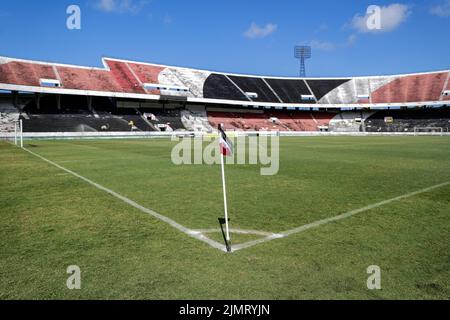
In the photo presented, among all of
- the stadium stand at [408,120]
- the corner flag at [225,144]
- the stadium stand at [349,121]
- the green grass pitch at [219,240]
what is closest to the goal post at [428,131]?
the stadium stand at [408,120]

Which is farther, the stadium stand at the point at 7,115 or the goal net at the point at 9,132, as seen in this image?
the stadium stand at the point at 7,115

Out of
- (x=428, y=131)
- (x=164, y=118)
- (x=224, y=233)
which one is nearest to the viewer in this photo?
(x=224, y=233)

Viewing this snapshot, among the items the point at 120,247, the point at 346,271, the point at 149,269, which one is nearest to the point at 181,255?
the point at 149,269

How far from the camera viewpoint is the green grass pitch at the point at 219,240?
134 inches

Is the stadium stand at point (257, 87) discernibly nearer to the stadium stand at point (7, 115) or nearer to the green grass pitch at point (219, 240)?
the stadium stand at point (7, 115)

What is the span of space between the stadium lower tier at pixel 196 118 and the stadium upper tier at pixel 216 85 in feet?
11.1

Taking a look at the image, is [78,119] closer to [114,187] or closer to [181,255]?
[114,187]

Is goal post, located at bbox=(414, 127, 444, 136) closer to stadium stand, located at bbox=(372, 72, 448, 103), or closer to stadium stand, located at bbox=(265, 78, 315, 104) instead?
stadium stand, located at bbox=(372, 72, 448, 103)

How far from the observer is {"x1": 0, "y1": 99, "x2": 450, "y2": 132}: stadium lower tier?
151ft

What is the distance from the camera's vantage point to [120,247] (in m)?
4.49

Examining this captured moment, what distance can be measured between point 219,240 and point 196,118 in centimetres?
5593

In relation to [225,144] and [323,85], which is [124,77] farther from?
[225,144]

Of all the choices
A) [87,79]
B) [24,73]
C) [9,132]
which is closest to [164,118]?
[87,79]

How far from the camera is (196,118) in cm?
5975
